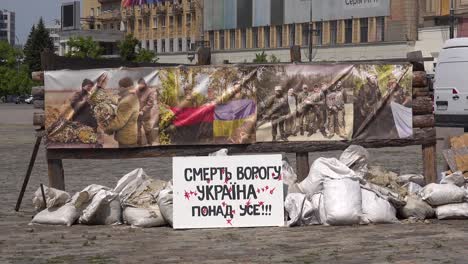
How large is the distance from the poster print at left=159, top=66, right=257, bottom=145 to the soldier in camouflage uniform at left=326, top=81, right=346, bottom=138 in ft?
3.24

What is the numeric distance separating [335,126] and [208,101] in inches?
66.3

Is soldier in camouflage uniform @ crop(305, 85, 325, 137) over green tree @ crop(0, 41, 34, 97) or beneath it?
beneath

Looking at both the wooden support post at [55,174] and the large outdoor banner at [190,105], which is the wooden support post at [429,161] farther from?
the wooden support post at [55,174]

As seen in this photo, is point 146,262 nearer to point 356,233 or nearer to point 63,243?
point 63,243

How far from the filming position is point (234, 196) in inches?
411

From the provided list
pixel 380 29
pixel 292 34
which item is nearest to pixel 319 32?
pixel 292 34

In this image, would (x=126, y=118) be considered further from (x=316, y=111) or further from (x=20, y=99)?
(x=20, y=99)

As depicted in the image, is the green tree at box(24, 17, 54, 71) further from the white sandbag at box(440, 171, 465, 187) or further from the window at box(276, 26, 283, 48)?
the white sandbag at box(440, 171, 465, 187)

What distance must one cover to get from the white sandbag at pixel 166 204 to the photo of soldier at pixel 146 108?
1.02 meters

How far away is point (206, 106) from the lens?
1130cm

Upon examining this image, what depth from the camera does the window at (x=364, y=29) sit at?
3169 inches

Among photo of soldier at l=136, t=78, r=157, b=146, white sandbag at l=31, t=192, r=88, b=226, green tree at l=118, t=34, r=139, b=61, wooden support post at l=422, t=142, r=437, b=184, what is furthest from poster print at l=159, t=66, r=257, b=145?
green tree at l=118, t=34, r=139, b=61

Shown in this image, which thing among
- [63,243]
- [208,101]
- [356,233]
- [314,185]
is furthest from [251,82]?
[63,243]

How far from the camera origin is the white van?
23886 millimetres
